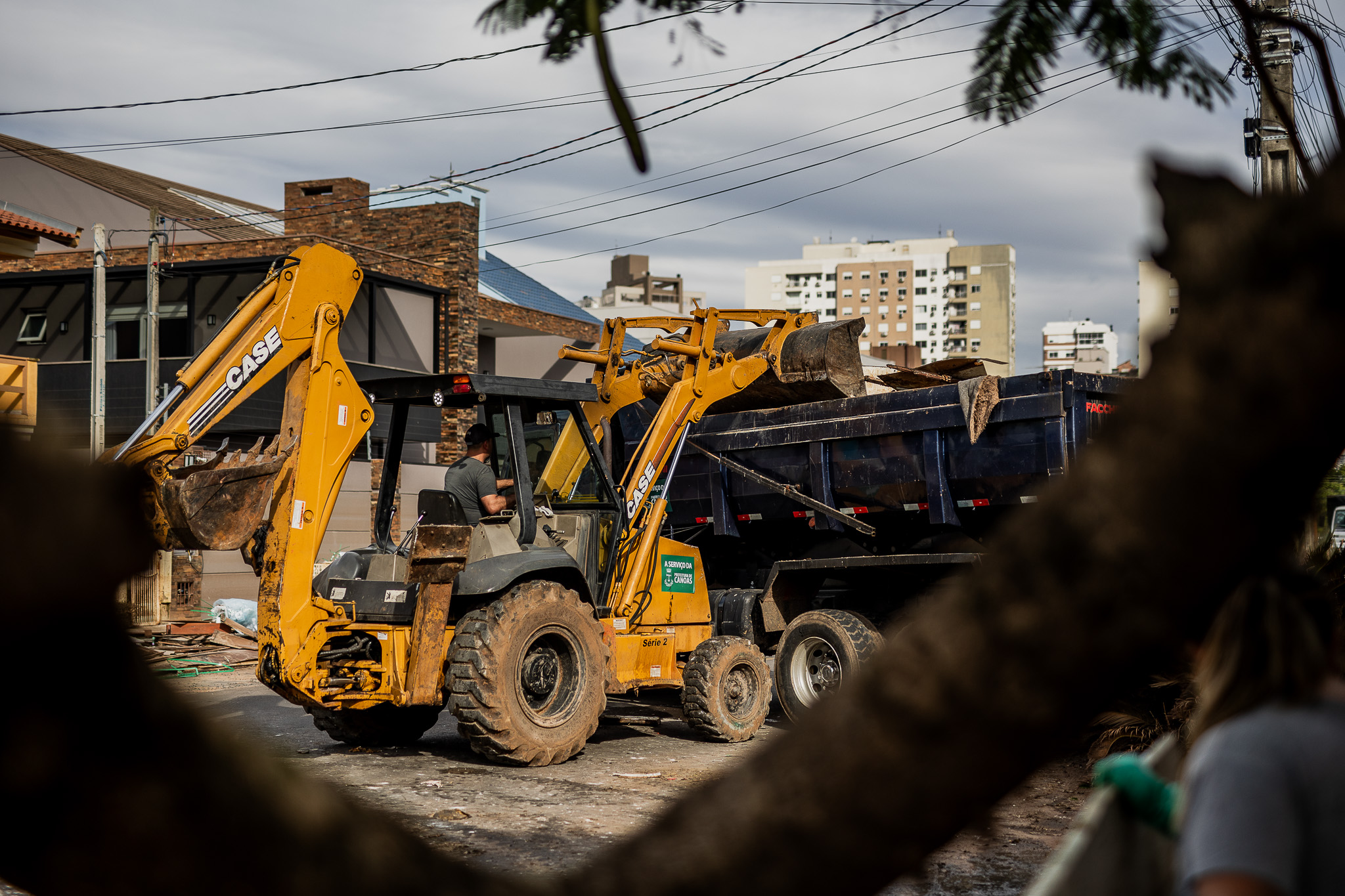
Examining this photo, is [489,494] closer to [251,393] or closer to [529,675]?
[529,675]

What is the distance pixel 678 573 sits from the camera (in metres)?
10.2

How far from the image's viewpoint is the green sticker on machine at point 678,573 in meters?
10.1

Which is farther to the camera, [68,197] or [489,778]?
[68,197]

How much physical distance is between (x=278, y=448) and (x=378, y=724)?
2.55m

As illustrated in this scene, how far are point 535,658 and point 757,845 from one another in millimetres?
7019

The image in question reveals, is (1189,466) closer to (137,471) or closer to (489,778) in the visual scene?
(137,471)

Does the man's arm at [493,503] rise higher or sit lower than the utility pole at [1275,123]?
lower

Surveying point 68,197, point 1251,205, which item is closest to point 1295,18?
point 1251,205

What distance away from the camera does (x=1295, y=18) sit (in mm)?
2203

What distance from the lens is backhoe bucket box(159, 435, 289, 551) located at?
7.32 meters

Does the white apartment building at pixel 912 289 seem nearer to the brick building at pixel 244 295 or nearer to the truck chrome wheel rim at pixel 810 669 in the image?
the brick building at pixel 244 295

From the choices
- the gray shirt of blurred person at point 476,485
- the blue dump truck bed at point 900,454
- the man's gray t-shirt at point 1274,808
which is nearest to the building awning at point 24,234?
the blue dump truck bed at point 900,454

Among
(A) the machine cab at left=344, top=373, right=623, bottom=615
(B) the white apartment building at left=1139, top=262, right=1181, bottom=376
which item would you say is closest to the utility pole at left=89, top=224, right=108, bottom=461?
(A) the machine cab at left=344, top=373, right=623, bottom=615

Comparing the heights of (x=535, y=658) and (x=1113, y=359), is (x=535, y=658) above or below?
below
